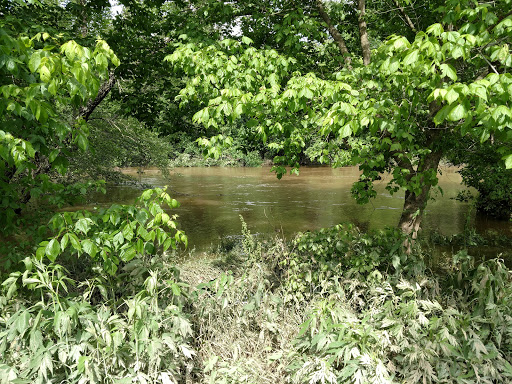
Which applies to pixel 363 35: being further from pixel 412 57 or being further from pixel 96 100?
pixel 96 100

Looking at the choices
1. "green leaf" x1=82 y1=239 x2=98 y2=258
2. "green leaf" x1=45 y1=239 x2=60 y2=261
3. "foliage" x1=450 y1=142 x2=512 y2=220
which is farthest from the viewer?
"foliage" x1=450 y1=142 x2=512 y2=220

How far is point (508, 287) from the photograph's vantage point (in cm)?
369

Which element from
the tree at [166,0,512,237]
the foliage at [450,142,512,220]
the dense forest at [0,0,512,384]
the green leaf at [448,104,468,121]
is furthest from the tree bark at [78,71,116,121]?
the foliage at [450,142,512,220]

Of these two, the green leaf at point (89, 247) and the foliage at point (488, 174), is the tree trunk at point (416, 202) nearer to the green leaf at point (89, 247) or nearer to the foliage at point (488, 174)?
the foliage at point (488, 174)

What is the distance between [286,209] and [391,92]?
980cm

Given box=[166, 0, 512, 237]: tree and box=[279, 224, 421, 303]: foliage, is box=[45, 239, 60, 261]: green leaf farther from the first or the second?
box=[279, 224, 421, 303]: foliage

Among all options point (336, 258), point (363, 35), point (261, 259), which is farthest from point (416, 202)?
point (363, 35)

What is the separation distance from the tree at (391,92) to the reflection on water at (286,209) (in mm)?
3431

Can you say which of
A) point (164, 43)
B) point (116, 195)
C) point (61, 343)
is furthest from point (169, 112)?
point (116, 195)

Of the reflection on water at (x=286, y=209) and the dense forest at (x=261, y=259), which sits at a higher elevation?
the dense forest at (x=261, y=259)

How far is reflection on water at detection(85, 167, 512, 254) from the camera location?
36.9ft

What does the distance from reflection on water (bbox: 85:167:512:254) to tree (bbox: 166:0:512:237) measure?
3431 mm

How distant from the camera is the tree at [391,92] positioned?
2879mm

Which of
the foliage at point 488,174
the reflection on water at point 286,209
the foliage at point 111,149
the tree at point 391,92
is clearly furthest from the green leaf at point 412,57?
the foliage at point 111,149
